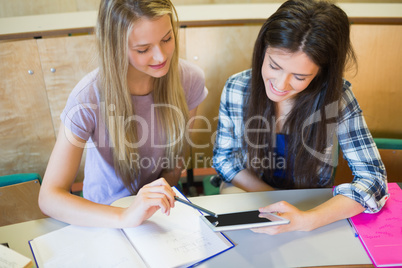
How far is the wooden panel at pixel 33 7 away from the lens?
1.73 meters

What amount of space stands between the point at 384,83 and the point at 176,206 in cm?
130

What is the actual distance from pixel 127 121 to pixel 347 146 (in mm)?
721

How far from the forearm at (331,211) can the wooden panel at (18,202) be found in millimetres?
1012

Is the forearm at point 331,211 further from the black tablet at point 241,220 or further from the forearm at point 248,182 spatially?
the forearm at point 248,182

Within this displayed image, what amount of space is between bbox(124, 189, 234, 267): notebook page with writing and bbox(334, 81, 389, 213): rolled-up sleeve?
0.40m

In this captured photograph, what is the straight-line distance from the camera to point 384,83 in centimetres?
167

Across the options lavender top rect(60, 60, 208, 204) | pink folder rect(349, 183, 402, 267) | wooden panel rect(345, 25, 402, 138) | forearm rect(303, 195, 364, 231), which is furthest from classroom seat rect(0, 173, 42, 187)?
wooden panel rect(345, 25, 402, 138)

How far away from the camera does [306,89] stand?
3.65 ft

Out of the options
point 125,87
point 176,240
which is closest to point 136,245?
point 176,240

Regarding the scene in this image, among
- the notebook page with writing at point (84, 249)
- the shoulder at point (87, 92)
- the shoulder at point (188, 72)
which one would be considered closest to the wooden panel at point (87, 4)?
the shoulder at point (188, 72)

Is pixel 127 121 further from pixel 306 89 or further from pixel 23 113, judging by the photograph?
pixel 23 113

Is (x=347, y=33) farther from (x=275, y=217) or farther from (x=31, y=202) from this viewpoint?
(x=31, y=202)

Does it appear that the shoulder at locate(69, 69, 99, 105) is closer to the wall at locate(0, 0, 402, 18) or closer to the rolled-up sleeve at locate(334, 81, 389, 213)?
the rolled-up sleeve at locate(334, 81, 389, 213)

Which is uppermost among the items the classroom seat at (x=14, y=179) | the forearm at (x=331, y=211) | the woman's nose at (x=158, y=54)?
the woman's nose at (x=158, y=54)
